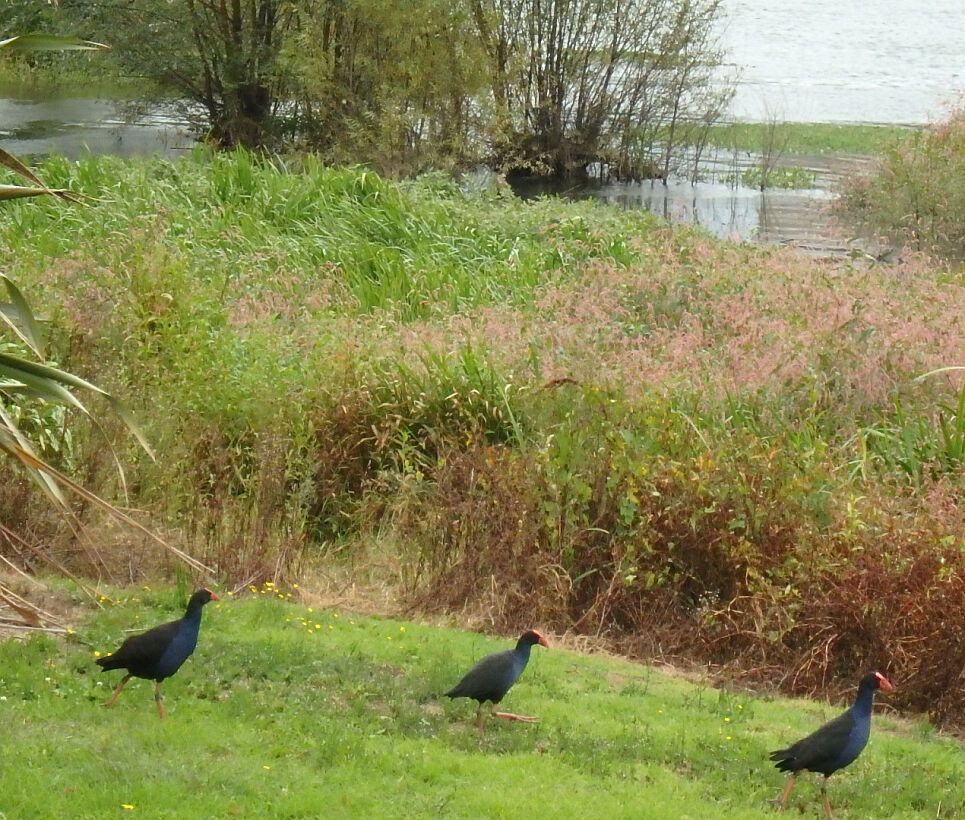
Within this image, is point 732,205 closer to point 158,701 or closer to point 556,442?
point 556,442

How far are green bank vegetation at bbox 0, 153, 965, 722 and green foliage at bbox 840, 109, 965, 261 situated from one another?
6.25 meters

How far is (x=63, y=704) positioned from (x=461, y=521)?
3.21 meters

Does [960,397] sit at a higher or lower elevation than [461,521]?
higher

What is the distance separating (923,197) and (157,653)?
16983mm

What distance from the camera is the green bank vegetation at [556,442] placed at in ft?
26.1

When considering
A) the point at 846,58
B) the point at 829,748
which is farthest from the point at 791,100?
the point at 829,748

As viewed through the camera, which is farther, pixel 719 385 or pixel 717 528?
pixel 719 385

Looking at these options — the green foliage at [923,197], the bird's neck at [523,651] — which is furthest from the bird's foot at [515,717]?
the green foliage at [923,197]

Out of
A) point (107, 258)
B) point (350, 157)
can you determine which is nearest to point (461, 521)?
point (107, 258)

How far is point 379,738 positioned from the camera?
568 centimetres

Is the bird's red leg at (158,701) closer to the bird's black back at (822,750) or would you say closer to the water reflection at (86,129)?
the bird's black back at (822,750)

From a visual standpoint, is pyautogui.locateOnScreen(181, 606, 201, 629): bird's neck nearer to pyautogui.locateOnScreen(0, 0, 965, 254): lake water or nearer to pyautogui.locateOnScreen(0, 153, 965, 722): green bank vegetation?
pyautogui.locateOnScreen(0, 153, 965, 722): green bank vegetation

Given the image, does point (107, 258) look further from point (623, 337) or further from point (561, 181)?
point (561, 181)

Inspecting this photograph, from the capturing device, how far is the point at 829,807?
18.3ft
